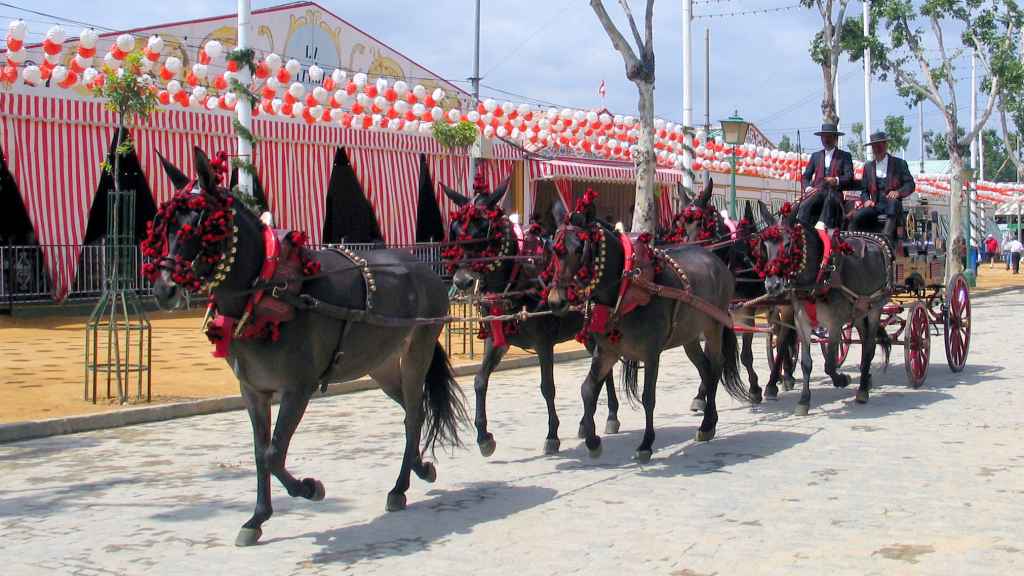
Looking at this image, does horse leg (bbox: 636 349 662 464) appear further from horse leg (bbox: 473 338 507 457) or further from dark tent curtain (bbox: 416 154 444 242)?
dark tent curtain (bbox: 416 154 444 242)

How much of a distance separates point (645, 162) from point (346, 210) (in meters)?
6.95

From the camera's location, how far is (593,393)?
28.1ft

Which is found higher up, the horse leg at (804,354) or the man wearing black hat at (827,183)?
the man wearing black hat at (827,183)

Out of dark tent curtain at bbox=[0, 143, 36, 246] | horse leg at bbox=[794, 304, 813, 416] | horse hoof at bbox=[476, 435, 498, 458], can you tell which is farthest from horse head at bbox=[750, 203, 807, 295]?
dark tent curtain at bbox=[0, 143, 36, 246]

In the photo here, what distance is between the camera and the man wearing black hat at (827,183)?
12.0 m

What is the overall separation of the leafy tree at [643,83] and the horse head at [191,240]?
562 inches

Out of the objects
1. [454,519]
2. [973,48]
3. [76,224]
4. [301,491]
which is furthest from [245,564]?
[973,48]

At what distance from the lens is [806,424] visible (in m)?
9.84

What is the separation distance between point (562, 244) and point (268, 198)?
49.6ft

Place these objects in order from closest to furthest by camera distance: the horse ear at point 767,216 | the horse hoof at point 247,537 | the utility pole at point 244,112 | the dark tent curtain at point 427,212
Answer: the horse hoof at point 247,537, the horse ear at point 767,216, the utility pole at point 244,112, the dark tent curtain at point 427,212

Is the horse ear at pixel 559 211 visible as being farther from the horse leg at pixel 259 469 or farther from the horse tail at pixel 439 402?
the horse leg at pixel 259 469

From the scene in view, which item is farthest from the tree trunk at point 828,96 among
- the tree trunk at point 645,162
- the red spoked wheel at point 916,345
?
the red spoked wheel at point 916,345

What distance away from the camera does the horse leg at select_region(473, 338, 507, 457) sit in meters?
8.41

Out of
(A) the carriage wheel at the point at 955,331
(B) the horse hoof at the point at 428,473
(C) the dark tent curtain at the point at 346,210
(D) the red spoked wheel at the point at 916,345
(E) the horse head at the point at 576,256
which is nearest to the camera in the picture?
(B) the horse hoof at the point at 428,473
